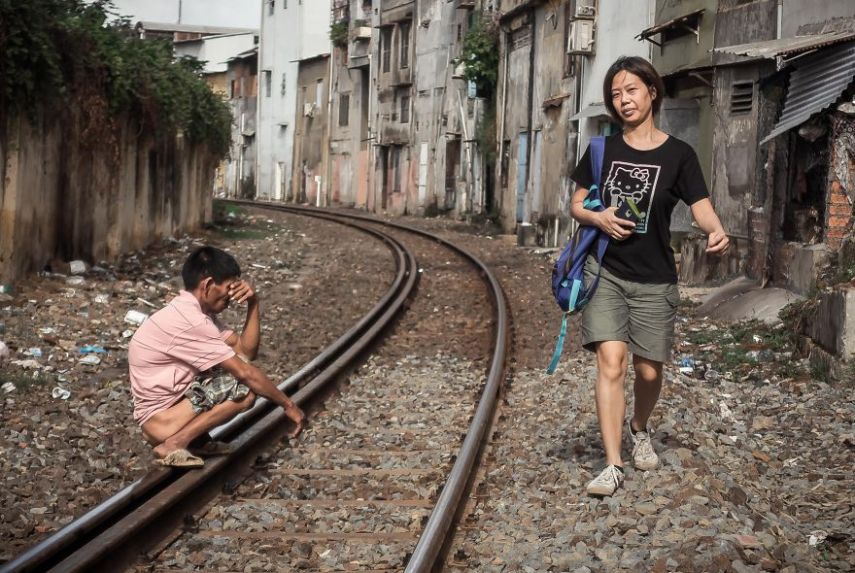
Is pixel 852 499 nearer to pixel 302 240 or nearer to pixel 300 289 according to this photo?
pixel 300 289

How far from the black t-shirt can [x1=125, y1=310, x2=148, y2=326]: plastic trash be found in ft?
21.2

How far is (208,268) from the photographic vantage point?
18.7ft

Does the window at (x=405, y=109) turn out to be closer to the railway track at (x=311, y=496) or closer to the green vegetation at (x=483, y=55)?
the green vegetation at (x=483, y=55)

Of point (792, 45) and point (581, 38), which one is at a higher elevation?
point (581, 38)

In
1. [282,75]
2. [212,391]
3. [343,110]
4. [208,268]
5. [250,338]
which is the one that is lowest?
[212,391]

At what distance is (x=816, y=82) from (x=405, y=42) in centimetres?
3114

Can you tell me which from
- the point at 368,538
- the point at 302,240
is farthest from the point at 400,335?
the point at 302,240

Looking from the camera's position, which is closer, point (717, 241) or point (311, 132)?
point (717, 241)

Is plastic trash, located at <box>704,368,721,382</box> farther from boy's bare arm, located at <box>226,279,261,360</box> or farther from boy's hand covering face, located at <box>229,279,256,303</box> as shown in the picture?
boy's hand covering face, located at <box>229,279,256,303</box>

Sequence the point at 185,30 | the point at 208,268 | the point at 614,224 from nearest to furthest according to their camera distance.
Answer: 1. the point at 614,224
2. the point at 208,268
3. the point at 185,30

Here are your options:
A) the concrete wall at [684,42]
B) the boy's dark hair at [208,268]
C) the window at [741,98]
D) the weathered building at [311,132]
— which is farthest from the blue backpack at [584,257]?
the weathered building at [311,132]

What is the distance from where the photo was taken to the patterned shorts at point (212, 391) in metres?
5.99

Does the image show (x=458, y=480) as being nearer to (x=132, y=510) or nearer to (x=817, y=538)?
(x=132, y=510)

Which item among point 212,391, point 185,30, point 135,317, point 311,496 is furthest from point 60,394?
point 185,30
